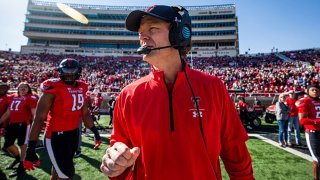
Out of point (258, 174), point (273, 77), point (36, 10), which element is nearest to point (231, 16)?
point (273, 77)

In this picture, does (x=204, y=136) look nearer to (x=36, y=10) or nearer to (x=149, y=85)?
(x=149, y=85)

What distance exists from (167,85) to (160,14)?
1.82 ft

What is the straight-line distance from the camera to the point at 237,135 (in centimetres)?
164

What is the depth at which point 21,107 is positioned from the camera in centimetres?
578

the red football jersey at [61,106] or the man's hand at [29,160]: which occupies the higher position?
the red football jersey at [61,106]

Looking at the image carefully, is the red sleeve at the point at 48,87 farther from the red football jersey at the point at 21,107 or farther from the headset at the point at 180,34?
the red football jersey at the point at 21,107

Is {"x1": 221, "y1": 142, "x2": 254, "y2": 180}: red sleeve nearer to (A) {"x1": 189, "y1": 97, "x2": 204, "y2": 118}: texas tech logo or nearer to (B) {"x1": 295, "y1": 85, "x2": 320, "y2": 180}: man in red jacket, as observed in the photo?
(A) {"x1": 189, "y1": 97, "x2": 204, "y2": 118}: texas tech logo

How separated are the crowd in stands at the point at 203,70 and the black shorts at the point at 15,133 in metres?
16.6

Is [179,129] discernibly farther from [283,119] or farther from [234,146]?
[283,119]

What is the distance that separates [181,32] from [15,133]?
589 cm

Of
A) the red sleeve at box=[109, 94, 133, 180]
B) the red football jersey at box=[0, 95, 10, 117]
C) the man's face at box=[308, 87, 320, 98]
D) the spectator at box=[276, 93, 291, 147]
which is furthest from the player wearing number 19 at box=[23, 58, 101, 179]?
the spectator at box=[276, 93, 291, 147]

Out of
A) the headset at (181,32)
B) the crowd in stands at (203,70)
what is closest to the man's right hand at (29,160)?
the headset at (181,32)

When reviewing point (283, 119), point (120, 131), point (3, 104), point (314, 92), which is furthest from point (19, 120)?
point (283, 119)

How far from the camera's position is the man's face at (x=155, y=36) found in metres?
1.69
